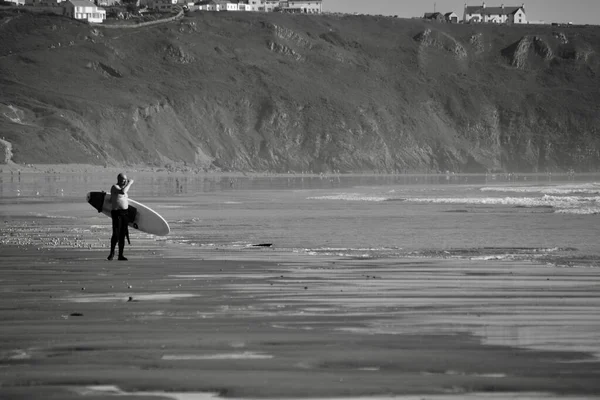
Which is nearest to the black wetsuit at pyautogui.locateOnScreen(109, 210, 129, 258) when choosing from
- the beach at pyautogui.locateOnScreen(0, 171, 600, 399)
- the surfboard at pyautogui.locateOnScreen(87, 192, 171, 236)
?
the beach at pyautogui.locateOnScreen(0, 171, 600, 399)

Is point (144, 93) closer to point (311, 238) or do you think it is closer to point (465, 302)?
point (311, 238)

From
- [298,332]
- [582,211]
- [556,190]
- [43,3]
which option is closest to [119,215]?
[298,332]

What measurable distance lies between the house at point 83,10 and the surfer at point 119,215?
156 m

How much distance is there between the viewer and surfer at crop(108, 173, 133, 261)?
68.3ft

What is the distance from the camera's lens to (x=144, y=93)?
5335 inches

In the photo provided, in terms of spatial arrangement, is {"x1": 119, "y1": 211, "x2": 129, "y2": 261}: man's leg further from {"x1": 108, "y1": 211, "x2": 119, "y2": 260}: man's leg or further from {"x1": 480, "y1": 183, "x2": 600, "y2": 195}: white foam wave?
{"x1": 480, "y1": 183, "x2": 600, "y2": 195}: white foam wave

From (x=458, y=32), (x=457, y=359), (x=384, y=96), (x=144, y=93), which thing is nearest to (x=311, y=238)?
(x=457, y=359)

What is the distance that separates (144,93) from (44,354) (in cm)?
12704

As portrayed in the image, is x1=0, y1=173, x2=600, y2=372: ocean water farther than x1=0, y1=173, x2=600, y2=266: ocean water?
No

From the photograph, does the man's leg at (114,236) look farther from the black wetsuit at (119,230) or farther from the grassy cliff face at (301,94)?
the grassy cliff face at (301,94)

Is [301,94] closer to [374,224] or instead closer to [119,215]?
[374,224]

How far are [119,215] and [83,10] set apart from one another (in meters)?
166

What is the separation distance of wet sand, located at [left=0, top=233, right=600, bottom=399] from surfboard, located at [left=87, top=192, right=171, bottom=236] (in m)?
5.86

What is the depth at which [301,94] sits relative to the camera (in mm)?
151250
